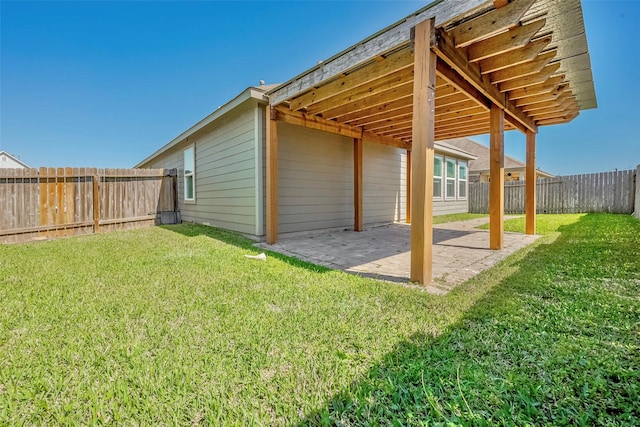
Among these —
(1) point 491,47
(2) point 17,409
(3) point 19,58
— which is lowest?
(2) point 17,409

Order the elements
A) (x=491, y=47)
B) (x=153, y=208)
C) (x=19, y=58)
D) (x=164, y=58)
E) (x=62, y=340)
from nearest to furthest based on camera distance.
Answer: (x=62, y=340)
(x=491, y=47)
(x=153, y=208)
(x=19, y=58)
(x=164, y=58)

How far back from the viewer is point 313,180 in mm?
6727

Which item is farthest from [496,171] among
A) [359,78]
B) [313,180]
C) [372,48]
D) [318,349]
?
[318,349]

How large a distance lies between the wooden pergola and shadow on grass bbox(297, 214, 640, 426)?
42.1 inches

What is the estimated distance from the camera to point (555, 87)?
4.58 meters

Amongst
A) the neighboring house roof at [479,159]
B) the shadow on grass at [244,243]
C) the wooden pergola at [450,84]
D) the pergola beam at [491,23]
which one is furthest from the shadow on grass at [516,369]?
the neighboring house roof at [479,159]

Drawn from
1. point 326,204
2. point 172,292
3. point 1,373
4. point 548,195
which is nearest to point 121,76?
point 326,204

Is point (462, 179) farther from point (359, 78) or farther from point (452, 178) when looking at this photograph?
point (359, 78)

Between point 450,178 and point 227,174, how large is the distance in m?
9.40

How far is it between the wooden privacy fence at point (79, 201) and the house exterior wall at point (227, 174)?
108 cm

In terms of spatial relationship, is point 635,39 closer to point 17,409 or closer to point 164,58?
point 17,409

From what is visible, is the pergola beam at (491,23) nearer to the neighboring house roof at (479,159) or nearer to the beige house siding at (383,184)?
the beige house siding at (383,184)

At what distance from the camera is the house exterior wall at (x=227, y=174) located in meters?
5.93

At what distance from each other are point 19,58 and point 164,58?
4.69m
